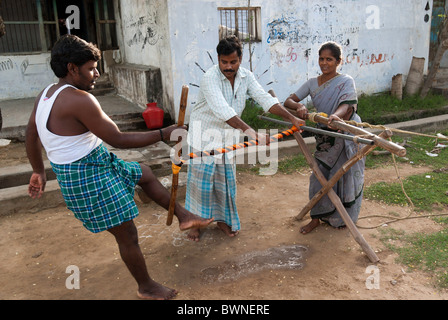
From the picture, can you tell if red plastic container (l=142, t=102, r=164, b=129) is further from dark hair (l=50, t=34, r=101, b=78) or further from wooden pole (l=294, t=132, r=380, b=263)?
dark hair (l=50, t=34, r=101, b=78)

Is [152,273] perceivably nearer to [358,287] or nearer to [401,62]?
[358,287]

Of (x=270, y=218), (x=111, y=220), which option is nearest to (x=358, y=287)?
(x=270, y=218)

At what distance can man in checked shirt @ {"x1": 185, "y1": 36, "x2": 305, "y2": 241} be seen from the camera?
3258 mm

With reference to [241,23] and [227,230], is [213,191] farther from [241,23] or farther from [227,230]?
[241,23]

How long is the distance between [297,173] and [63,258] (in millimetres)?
3390

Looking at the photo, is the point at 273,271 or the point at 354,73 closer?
the point at 273,271

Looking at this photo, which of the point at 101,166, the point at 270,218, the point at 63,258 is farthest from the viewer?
the point at 270,218

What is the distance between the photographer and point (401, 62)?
9.66 m

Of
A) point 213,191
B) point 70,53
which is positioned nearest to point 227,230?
point 213,191

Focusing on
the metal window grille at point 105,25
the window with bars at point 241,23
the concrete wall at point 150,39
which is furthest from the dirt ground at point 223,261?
the metal window grille at point 105,25

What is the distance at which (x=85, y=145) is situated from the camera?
2445 mm

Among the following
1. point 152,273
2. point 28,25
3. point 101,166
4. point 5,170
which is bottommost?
point 152,273

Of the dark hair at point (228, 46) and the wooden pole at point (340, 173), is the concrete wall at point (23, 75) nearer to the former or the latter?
the dark hair at point (228, 46)

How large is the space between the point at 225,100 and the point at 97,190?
53.9 inches
